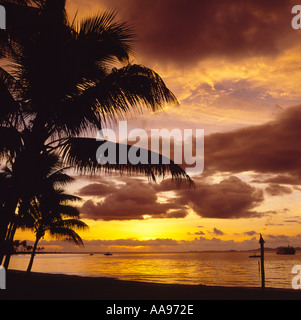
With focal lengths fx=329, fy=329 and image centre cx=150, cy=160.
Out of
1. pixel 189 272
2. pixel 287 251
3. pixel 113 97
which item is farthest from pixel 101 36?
pixel 287 251

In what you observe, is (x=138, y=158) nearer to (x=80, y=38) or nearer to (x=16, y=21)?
(x=80, y=38)

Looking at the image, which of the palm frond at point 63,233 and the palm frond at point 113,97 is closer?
the palm frond at point 113,97

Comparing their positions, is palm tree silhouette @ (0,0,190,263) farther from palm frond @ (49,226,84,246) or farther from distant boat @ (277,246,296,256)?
distant boat @ (277,246,296,256)

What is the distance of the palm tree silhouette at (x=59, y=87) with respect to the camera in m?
6.31

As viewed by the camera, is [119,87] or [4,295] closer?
[119,87]

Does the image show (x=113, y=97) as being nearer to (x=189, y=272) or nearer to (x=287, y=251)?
(x=189, y=272)

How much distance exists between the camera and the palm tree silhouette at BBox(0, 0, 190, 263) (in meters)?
6.31

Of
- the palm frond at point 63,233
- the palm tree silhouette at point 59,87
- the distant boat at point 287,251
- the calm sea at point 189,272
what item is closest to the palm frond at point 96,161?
the palm tree silhouette at point 59,87

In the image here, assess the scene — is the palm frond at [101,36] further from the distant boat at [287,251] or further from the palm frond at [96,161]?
the distant boat at [287,251]

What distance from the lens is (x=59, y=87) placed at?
6.48 meters

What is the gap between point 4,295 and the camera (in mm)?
9672

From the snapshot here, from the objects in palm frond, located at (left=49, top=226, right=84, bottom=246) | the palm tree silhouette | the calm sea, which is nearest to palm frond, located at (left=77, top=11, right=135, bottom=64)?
the palm tree silhouette
